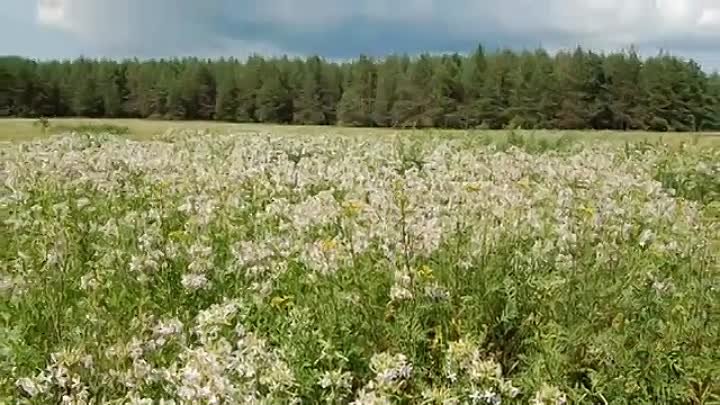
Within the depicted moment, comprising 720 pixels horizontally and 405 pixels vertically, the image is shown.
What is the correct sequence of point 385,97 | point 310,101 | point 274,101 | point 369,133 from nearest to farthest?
point 369,133 → point 385,97 → point 310,101 → point 274,101

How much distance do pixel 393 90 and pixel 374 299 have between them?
7145cm

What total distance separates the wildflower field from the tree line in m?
57.9

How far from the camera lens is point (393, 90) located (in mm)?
74938

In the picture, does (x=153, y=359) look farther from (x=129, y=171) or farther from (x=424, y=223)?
(x=129, y=171)

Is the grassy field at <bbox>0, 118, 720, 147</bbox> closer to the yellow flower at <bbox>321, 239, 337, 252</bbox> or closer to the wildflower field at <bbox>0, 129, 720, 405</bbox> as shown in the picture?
the wildflower field at <bbox>0, 129, 720, 405</bbox>

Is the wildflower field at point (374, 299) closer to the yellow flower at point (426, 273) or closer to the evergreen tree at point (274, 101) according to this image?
the yellow flower at point (426, 273)

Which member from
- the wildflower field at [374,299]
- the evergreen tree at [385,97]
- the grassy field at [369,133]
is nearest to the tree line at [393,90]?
the evergreen tree at [385,97]

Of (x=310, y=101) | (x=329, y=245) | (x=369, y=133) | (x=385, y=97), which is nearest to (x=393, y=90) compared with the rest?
(x=385, y=97)

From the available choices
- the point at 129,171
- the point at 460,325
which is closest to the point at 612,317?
the point at 460,325

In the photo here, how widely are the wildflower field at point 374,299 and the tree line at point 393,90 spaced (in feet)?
190

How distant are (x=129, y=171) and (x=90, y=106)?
77765 mm

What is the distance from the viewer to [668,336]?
395 cm

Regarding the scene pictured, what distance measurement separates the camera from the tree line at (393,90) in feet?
→ 224

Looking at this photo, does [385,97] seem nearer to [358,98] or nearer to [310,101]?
[358,98]
